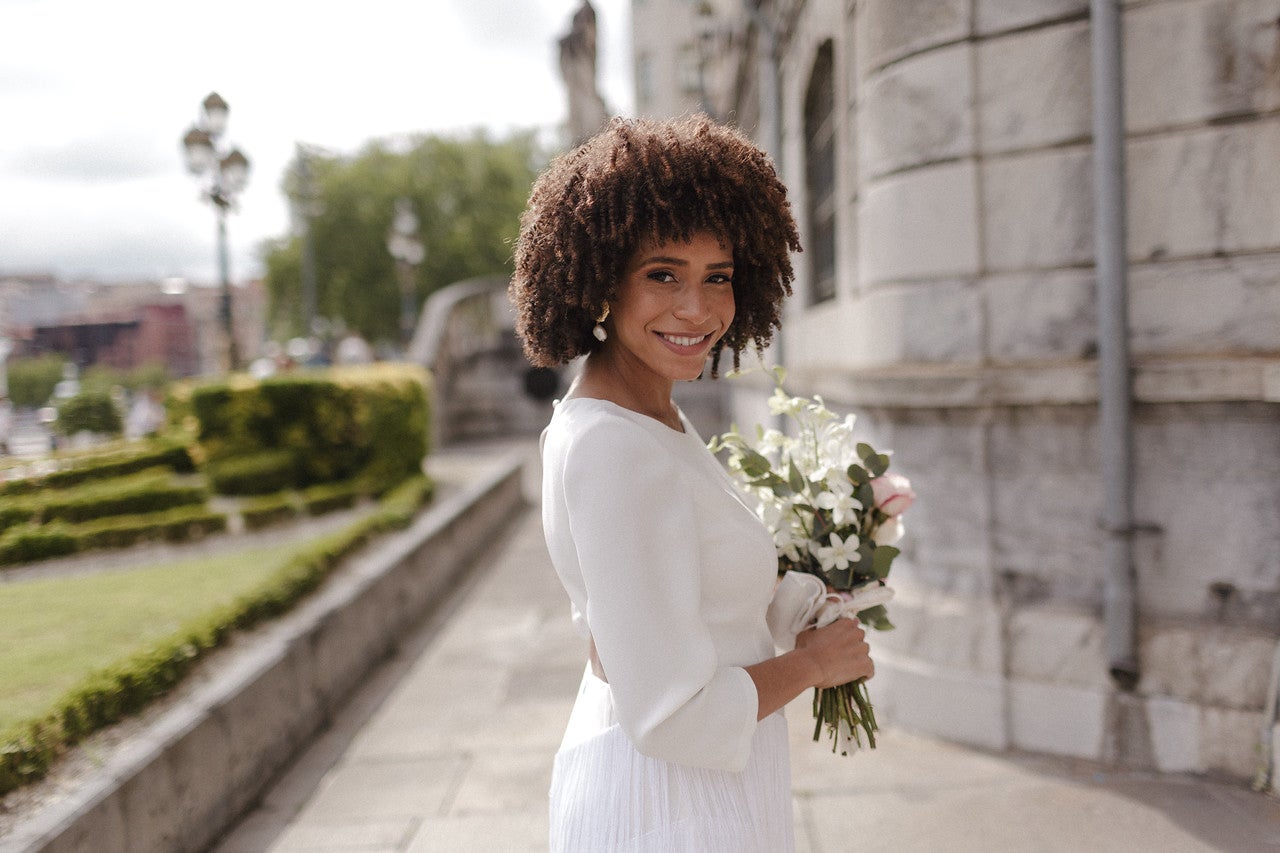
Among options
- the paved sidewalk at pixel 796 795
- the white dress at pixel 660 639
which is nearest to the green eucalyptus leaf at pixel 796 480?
the white dress at pixel 660 639

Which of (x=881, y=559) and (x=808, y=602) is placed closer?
(x=808, y=602)

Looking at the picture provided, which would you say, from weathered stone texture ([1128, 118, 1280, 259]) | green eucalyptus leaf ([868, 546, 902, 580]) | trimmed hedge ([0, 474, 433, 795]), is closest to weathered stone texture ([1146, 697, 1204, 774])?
weathered stone texture ([1128, 118, 1280, 259])

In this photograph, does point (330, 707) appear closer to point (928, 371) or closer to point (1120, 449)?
point (928, 371)

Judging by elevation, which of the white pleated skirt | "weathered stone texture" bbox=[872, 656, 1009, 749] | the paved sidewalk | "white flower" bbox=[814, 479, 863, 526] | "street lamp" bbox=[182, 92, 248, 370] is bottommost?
the paved sidewalk

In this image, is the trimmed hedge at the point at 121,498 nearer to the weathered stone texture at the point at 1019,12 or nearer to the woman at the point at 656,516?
the woman at the point at 656,516

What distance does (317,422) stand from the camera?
1076 cm

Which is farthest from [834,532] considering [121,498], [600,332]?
[121,498]

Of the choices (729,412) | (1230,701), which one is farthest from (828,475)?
(729,412)

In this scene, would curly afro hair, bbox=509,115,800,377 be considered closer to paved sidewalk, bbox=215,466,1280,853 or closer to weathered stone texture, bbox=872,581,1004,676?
paved sidewalk, bbox=215,466,1280,853

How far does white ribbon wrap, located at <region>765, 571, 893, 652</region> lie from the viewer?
2.06 m

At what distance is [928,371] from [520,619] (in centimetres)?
425

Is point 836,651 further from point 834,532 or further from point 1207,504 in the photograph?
point 1207,504

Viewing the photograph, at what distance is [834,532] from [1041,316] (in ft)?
8.86

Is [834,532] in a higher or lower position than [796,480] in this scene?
lower
